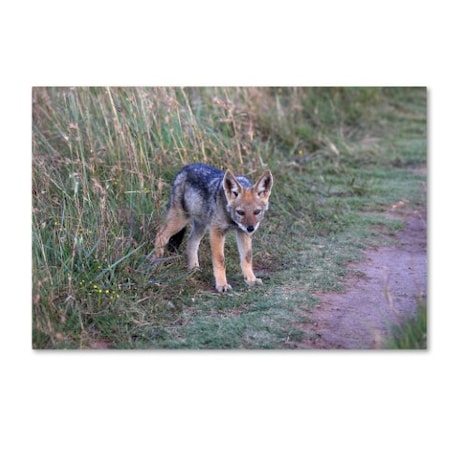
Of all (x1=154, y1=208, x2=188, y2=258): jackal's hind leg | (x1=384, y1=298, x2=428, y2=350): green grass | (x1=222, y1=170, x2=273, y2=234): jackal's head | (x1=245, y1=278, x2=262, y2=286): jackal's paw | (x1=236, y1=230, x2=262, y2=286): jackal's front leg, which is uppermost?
(x1=222, y1=170, x2=273, y2=234): jackal's head

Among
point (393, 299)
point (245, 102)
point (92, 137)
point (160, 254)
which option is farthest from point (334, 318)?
point (245, 102)

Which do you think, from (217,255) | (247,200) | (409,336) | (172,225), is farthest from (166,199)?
(409,336)

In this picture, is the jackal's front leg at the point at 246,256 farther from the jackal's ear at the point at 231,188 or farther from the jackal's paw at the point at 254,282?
the jackal's ear at the point at 231,188

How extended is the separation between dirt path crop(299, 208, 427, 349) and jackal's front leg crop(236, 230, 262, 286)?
579mm

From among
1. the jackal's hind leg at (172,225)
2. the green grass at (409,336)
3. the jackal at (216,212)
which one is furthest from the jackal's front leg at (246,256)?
the green grass at (409,336)

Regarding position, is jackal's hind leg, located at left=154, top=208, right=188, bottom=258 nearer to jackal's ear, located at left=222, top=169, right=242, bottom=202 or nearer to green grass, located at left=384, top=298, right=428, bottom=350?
jackal's ear, located at left=222, top=169, right=242, bottom=202

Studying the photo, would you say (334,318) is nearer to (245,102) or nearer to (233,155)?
(233,155)

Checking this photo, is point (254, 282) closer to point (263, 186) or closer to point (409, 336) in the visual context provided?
point (263, 186)

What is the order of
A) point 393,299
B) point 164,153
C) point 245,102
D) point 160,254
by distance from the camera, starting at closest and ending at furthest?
point 393,299
point 160,254
point 164,153
point 245,102

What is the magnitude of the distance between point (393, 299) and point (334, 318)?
1.56 ft

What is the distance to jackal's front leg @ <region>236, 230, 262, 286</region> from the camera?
6781 millimetres

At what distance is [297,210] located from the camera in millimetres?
8062

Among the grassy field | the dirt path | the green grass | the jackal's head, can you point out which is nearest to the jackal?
the jackal's head

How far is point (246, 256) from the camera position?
6.79 m
